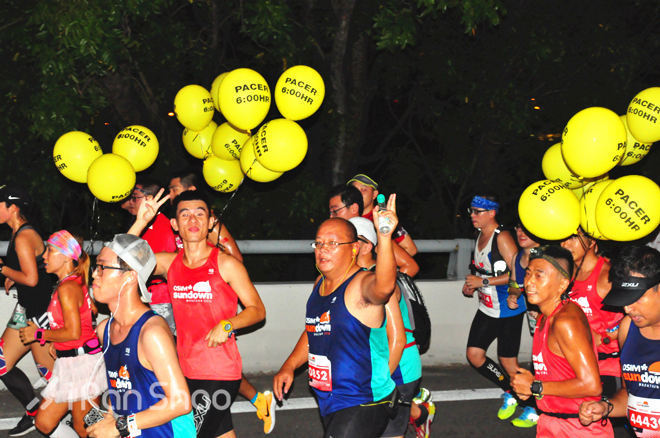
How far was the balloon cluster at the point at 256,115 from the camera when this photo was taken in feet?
21.9

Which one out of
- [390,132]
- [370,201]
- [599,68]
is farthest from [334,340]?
[390,132]

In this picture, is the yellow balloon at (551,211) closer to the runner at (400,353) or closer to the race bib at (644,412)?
the runner at (400,353)

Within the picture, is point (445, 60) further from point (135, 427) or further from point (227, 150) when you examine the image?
point (135, 427)

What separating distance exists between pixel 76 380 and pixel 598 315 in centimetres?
389

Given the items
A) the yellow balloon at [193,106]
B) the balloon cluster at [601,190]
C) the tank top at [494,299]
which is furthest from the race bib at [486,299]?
the yellow balloon at [193,106]

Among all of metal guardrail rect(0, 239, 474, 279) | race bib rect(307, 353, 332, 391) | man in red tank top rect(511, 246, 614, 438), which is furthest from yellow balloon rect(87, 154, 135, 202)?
man in red tank top rect(511, 246, 614, 438)

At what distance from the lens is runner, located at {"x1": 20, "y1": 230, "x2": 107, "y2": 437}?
530cm

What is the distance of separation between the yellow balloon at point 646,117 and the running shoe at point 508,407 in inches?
103

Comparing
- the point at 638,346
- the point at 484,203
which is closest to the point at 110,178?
the point at 484,203

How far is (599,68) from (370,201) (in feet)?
21.3

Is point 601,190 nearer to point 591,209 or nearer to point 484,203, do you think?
point 591,209

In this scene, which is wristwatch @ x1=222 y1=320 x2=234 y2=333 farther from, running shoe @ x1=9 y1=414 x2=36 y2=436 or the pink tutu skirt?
running shoe @ x1=9 y1=414 x2=36 y2=436

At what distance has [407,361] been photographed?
5.36 metres

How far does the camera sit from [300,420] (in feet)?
21.5
